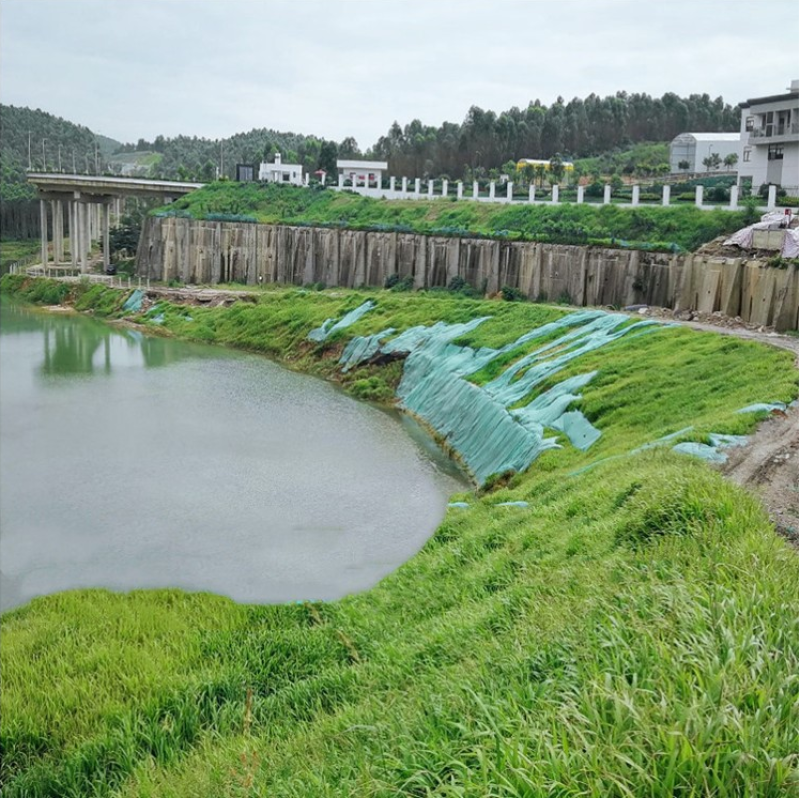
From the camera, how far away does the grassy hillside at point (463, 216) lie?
33156 millimetres

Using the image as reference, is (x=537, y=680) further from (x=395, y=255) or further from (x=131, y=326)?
(x=131, y=326)

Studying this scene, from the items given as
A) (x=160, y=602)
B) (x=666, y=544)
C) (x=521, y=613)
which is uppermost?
(x=666, y=544)

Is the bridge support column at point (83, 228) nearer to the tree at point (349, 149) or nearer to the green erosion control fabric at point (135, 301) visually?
the green erosion control fabric at point (135, 301)

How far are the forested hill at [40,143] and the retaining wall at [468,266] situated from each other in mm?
50436

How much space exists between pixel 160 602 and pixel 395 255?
28604 millimetres

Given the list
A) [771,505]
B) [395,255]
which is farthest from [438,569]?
[395,255]

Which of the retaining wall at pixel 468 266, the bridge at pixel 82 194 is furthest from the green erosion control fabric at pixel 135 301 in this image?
the bridge at pixel 82 194

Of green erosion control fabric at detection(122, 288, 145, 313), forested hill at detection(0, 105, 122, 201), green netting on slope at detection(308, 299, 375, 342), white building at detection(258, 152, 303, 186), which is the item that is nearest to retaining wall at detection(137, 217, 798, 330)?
green erosion control fabric at detection(122, 288, 145, 313)

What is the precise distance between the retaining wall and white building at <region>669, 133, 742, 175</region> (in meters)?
29.0

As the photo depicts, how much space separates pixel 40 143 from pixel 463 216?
88203 millimetres

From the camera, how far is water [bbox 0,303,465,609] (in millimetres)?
14234

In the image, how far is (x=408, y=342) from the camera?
96.8 ft

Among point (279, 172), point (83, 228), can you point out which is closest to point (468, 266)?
point (83, 228)

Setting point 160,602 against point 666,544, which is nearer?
point 666,544
